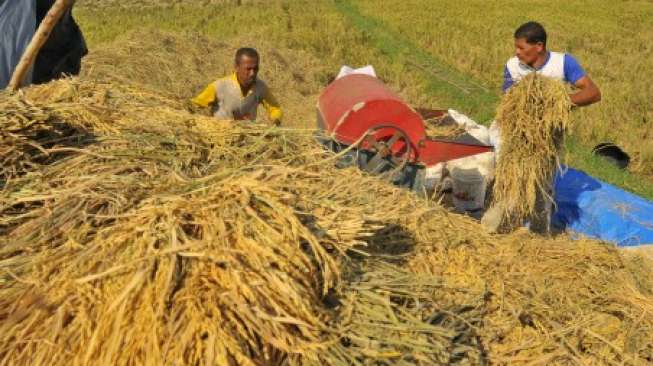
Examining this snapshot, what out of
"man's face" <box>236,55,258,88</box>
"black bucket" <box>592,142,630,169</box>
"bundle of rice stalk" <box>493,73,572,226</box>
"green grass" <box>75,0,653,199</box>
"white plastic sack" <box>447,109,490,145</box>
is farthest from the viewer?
"green grass" <box>75,0,653,199</box>

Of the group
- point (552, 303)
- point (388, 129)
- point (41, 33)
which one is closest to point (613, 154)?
point (388, 129)

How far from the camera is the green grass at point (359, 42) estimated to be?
10633 mm

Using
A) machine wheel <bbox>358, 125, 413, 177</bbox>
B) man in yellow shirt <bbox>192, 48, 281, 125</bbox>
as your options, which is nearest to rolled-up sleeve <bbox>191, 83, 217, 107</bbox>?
man in yellow shirt <bbox>192, 48, 281, 125</bbox>

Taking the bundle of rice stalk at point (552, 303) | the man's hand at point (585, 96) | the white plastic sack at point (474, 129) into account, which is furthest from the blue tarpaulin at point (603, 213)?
the bundle of rice stalk at point (552, 303)

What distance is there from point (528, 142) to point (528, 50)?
904mm

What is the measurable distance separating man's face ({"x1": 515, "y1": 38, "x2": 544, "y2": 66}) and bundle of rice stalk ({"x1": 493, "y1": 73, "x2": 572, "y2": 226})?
0.47 meters

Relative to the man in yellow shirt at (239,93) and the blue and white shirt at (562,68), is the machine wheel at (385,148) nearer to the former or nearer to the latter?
the man in yellow shirt at (239,93)

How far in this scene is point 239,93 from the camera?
17.9 ft

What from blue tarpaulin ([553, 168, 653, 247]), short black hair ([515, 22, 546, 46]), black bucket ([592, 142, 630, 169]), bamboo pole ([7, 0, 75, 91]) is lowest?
black bucket ([592, 142, 630, 169])

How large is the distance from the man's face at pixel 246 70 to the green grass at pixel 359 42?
3.77 metres

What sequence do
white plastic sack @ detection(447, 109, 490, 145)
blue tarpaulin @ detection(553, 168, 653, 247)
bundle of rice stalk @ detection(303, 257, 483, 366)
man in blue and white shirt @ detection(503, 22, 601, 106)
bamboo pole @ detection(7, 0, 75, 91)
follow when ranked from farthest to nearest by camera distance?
white plastic sack @ detection(447, 109, 490, 145)
blue tarpaulin @ detection(553, 168, 653, 247)
man in blue and white shirt @ detection(503, 22, 601, 106)
bamboo pole @ detection(7, 0, 75, 91)
bundle of rice stalk @ detection(303, 257, 483, 366)

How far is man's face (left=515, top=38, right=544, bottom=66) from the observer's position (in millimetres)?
5157

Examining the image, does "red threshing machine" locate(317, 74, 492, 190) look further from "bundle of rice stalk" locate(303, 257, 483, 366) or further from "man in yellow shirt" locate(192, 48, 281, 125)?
"bundle of rice stalk" locate(303, 257, 483, 366)

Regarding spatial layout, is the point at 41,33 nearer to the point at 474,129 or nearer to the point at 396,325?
the point at 396,325
